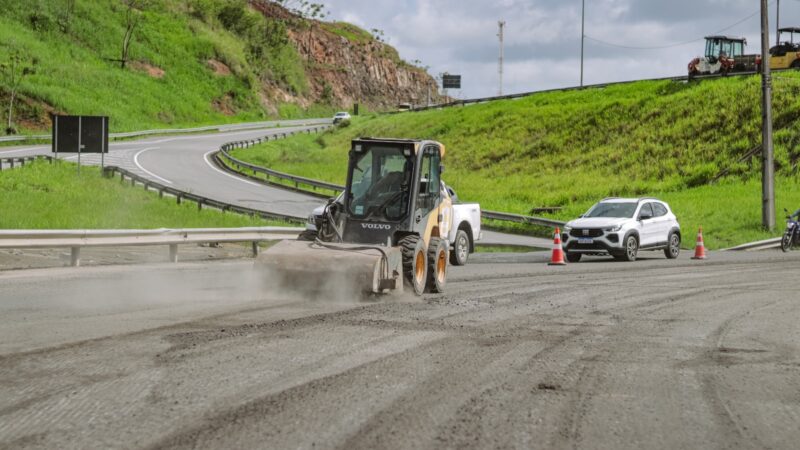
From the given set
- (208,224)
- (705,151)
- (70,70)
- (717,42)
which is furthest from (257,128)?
(208,224)

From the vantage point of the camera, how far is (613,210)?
27.1 metres

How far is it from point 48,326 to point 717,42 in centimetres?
6480

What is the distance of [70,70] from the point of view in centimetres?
8369

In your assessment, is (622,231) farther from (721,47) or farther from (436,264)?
(721,47)

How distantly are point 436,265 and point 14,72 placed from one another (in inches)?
2660

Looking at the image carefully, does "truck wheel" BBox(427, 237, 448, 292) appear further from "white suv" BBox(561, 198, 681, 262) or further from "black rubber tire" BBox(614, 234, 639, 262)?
"black rubber tire" BBox(614, 234, 639, 262)

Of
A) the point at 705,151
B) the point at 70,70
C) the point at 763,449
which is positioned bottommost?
the point at 763,449

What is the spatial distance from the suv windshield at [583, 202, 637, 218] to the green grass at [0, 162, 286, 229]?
402 inches

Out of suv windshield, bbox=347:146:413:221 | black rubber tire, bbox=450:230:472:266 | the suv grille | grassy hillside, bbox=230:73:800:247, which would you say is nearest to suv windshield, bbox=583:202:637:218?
the suv grille

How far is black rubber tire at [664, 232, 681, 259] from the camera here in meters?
27.1

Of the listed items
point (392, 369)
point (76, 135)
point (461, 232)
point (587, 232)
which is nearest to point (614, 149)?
point (76, 135)

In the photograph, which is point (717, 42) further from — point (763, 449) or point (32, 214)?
point (763, 449)

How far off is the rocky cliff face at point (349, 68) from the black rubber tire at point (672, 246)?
93.6 m

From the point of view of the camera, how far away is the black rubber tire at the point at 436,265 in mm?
14758
